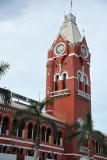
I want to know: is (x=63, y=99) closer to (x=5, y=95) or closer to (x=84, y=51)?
(x=84, y=51)

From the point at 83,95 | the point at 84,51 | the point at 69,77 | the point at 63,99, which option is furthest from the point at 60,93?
the point at 84,51

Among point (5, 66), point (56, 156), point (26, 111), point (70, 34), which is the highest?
point (70, 34)

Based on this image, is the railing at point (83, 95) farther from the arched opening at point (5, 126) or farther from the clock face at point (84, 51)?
the arched opening at point (5, 126)

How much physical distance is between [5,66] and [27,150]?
60.7ft

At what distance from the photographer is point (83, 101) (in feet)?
166

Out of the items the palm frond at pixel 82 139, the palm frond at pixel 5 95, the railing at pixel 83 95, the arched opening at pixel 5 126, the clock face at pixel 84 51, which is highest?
the clock face at pixel 84 51

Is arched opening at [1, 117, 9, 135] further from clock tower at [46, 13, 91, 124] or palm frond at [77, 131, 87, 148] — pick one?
clock tower at [46, 13, 91, 124]

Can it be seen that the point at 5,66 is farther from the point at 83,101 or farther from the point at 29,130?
the point at 83,101

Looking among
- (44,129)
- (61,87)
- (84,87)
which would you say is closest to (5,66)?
(44,129)

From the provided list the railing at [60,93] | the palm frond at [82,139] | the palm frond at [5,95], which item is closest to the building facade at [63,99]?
the railing at [60,93]

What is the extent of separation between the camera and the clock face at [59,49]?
175 feet

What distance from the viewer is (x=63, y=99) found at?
49.3 meters

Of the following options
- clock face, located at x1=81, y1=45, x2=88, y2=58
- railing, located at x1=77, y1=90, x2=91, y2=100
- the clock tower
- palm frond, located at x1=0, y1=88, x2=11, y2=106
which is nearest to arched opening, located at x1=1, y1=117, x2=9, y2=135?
palm frond, located at x1=0, y1=88, x2=11, y2=106

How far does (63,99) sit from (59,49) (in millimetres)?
11821
